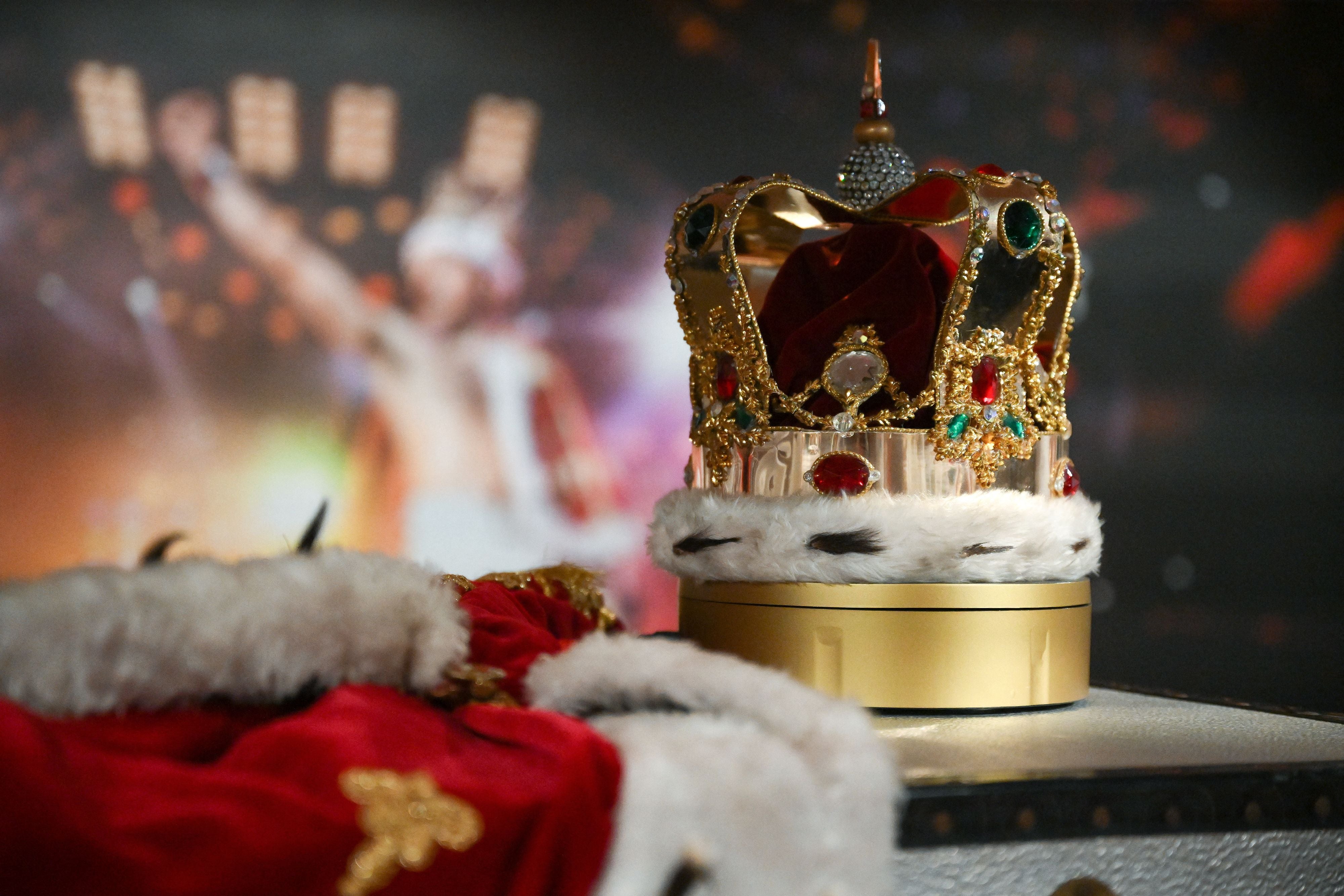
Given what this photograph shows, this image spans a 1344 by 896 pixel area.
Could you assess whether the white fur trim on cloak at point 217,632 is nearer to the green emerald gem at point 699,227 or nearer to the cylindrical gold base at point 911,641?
the cylindrical gold base at point 911,641

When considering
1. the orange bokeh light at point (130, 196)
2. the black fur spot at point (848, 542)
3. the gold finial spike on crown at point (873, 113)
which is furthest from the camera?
the orange bokeh light at point (130, 196)

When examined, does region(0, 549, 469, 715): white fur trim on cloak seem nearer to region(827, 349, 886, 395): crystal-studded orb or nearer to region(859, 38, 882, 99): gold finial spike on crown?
region(827, 349, 886, 395): crystal-studded orb

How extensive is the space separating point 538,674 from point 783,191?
1.66ft

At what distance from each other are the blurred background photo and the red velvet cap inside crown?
1411mm

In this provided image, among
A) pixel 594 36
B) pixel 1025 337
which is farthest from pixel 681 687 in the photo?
pixel 594 36

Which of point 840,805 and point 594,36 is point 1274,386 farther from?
point 840,805

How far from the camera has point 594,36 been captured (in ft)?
7.48

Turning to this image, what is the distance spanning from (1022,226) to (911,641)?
323 mm

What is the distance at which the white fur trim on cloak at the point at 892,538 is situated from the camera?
792mm

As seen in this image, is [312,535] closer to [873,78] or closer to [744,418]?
[744,418]

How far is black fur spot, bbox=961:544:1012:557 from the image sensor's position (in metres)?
0.80

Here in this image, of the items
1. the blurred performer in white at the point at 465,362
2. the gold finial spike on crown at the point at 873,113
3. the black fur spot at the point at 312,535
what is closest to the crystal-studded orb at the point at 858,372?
the gold finial spike on crown at the point at 873,113

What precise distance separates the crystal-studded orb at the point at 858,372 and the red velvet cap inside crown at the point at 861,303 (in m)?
0.01

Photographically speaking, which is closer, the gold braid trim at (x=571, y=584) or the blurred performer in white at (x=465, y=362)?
the gold braid trim at (x=571, y=584)
